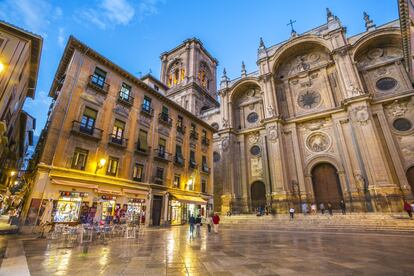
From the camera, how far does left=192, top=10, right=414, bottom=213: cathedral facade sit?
19188mm

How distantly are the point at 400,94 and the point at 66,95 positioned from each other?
29.5 meters

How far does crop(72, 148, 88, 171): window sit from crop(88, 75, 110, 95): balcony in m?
4.77

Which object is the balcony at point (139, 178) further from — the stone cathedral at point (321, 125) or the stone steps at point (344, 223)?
the stone cathedral at point (321, 125)

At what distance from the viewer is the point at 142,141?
17531 mm

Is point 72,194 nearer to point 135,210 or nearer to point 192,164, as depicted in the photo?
point 135,210

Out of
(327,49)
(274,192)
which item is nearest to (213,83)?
(327,49)

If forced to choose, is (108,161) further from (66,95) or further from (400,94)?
(400,94)

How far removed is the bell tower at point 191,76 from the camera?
36.8 metres

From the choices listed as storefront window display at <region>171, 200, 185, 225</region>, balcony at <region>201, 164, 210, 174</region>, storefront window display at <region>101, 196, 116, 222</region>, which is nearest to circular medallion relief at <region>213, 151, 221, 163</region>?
balcony at <region>201, 164, 210, 174</region>

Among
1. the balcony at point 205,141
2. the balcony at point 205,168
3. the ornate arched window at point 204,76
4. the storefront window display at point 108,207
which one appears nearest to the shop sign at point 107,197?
the storefront window display at point 108,207

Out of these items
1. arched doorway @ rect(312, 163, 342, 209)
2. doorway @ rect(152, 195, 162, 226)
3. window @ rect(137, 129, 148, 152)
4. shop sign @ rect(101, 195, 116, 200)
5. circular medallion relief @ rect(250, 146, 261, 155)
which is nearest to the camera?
shop sign @ rect(101, 195, 116, 200)

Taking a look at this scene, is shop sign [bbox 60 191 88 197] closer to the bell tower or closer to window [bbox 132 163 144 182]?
window [bbox 132 163 144 182]

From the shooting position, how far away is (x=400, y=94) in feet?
66.6

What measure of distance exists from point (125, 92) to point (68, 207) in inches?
387
